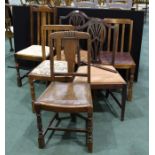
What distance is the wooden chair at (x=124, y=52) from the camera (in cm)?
274

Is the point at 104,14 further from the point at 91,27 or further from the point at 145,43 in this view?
the point at 145,43

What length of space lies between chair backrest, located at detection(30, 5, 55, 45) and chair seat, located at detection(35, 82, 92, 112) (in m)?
1.42

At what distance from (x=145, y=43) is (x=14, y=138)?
430 centimetres

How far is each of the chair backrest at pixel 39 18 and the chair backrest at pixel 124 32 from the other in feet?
2.76

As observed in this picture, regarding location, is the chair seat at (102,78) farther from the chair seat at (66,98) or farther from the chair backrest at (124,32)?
the chair backrest at (124,32)

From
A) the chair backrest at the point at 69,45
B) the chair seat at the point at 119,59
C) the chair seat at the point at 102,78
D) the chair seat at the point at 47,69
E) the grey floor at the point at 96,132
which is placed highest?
the chair backrest at the point at 69,45

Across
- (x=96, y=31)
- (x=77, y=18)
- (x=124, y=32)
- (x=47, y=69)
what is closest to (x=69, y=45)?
(x=47, y=69)

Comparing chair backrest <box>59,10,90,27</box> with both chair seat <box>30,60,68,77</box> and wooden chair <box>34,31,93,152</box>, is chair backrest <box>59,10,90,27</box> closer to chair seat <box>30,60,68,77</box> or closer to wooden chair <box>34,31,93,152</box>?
chair seat <box>30,60,68,77</box>

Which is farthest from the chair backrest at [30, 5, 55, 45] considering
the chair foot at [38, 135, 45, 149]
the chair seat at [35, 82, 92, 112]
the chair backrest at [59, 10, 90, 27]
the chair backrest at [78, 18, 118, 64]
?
the chair foot at [38, 135, 45, 149]

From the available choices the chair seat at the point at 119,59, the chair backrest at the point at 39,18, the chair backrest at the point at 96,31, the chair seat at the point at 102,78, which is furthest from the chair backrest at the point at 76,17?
the chair seat at the point at 102,78

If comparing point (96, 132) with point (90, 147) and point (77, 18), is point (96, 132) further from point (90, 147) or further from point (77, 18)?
point (77, 18)

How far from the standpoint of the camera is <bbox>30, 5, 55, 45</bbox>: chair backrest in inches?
125

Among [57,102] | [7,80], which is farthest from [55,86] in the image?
[7,80]

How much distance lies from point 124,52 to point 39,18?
130cm
